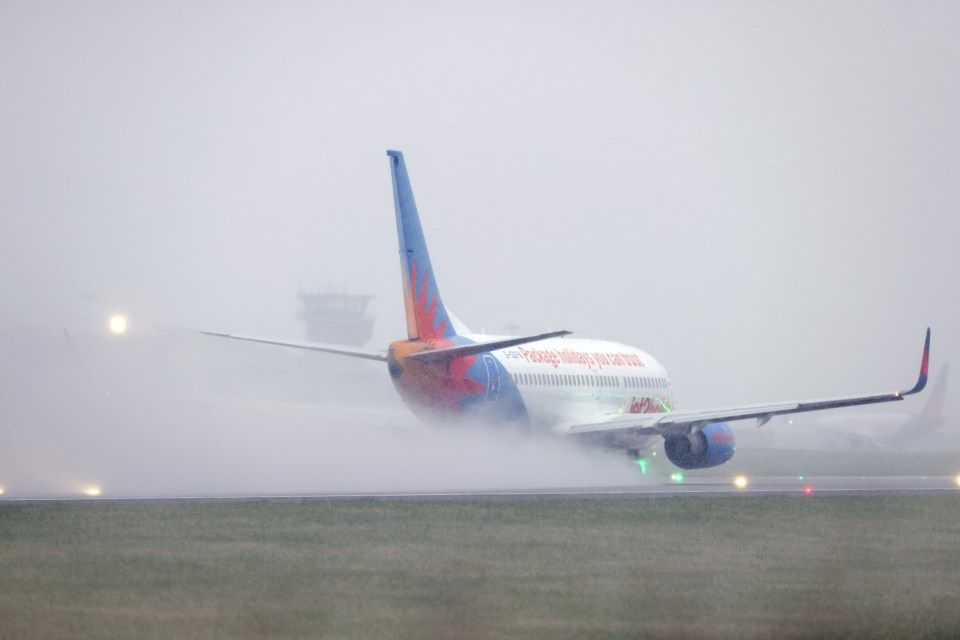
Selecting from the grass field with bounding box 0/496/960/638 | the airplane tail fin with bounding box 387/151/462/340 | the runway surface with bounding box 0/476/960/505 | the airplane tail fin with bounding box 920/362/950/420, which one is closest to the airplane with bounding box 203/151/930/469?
the airplane tail fin with bounding box 387/151/462/340

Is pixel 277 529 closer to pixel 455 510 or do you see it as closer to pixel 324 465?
pixel 455 510

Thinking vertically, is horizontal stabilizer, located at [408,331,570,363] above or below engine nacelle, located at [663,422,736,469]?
above

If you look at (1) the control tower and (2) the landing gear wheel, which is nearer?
(2) the landing gear wheel

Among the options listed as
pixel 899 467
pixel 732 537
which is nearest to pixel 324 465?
pixel 732 537

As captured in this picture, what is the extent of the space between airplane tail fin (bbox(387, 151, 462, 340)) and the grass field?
1067 centimetres

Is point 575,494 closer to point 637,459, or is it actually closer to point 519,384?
point 519,384

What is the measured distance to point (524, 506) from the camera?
3000 centimetres

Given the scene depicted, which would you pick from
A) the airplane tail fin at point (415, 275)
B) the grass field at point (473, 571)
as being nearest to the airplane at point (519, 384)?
the airplane tail fin at point (415, 275)

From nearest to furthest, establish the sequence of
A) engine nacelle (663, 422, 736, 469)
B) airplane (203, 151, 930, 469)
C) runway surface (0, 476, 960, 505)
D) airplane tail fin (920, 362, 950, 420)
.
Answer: runway surface (0, 476, 960, 505), airplane (203, 151, 930, 469), engine nacelle (663, 422, 736, 469), airplane tail fin (920, 362, 950, 420)

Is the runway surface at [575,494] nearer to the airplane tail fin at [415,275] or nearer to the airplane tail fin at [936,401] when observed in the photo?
the airplane tail fin at [415,275]

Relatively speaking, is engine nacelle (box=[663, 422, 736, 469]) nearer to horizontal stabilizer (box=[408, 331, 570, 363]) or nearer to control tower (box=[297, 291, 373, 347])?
horizontal stabilizer (box=[408, 331, 570, 363])

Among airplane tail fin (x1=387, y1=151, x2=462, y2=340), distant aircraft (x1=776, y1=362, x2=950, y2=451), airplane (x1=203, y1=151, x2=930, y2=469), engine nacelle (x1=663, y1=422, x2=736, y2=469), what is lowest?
distant aircraft (x1=776, y1=362, x2=950, y2=451)

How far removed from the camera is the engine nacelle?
4284 cm

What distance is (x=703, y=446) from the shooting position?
141 feet
